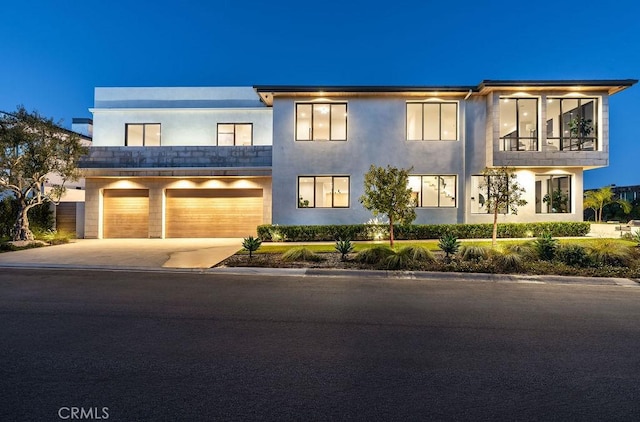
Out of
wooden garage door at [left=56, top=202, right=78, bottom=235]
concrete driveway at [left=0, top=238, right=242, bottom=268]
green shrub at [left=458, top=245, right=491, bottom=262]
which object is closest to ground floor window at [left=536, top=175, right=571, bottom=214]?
green shrub at [left=458, top=245, right=491, bottom=262]

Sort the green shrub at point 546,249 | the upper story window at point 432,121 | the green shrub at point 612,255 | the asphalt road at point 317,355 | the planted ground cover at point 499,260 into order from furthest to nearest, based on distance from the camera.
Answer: the upper story window at point 432,121 → the green shrub at point 546,249 → the green shrub at point 612,255 → the planted ground cover at point 499,260 → the asphalt road at point 317,355

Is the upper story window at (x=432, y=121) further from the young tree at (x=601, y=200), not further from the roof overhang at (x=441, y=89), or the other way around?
the young tree at (x=601, y=200)

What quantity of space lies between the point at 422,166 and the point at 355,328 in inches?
579

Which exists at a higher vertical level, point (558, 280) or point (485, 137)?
point (485, 137)

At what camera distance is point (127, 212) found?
20.1 meters

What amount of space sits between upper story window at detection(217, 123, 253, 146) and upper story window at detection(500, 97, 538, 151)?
14.3 meters

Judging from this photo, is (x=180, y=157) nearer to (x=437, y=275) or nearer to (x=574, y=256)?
(x=437, y=275)

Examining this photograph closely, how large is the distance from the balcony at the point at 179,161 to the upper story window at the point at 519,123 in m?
13.0

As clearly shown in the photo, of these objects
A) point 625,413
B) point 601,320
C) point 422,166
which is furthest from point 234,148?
→ point 625,413

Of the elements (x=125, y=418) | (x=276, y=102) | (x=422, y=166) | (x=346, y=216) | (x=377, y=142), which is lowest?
(x=125, y=418)

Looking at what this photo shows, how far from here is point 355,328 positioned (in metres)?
5.50

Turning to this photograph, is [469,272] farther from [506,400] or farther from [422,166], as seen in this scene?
[422,166]

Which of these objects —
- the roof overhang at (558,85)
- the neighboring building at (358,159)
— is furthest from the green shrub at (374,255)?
the roof overhang at (558,85)

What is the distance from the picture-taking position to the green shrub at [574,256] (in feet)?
35.7
